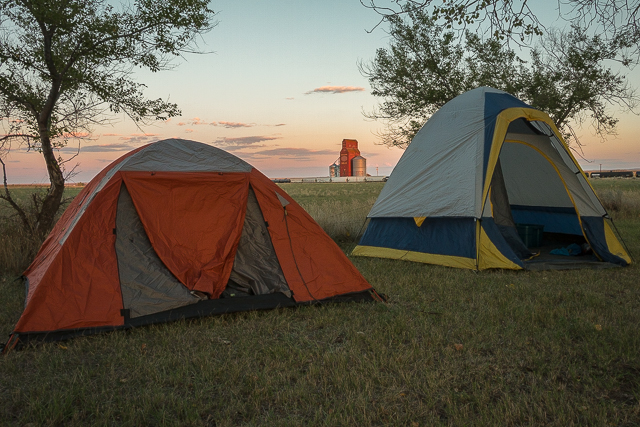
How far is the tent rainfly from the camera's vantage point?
7266 mm

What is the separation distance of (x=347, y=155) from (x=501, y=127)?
115080mm

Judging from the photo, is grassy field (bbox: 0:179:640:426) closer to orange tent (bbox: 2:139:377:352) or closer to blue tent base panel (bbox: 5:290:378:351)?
blue tent base panel (bbox: 5:290:378:351)

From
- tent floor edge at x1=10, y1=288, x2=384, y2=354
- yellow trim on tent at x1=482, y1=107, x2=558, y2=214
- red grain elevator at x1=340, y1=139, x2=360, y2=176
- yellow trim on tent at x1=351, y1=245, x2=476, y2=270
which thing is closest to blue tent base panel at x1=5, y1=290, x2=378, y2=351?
tent floor edge at x1=10, y1=288, x2=384, y2=354

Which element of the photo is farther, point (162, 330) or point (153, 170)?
point (153, 170)

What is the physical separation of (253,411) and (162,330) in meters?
1.89

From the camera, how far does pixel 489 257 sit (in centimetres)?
710

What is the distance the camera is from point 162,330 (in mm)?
4527

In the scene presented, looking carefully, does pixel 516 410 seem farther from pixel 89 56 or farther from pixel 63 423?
pixel 89 56

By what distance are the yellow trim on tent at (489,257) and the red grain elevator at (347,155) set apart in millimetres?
113795

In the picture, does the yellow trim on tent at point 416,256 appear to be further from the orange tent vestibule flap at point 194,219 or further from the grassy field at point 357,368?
the orange tent vestibule flap at point 194,219

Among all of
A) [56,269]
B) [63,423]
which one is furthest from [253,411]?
[56,269]

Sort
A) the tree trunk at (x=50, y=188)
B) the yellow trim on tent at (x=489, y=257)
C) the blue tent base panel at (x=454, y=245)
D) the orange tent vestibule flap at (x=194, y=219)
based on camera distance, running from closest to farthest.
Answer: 1. the orange tent vestibule flap at (x=194, y=219)
2. the yellow trim on tent at (x=489, y=257)
3. the blue tent base panel at (x=454, y=245)
4. the tree trunk at (x=50, y=188)

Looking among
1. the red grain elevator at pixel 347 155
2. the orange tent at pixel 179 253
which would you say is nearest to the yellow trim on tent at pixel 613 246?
the orange tent at pixel 179 253

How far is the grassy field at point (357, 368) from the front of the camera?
2953 millimetres
